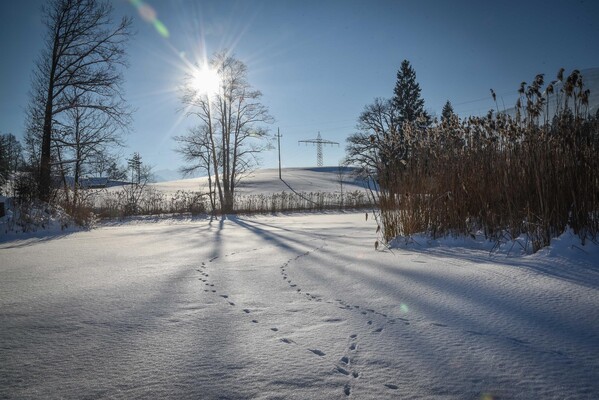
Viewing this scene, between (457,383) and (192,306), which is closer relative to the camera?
(457,383)

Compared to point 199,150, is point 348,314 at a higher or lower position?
lower

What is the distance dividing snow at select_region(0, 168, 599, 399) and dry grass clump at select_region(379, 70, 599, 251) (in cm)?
34

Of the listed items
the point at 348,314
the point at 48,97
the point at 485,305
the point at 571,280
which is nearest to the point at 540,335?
the point at 485,305

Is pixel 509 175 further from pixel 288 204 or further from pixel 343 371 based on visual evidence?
pixel 288 204

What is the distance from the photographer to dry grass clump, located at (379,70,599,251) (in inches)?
86.9

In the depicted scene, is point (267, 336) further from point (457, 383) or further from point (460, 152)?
point (460, 152)

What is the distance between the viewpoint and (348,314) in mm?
1226

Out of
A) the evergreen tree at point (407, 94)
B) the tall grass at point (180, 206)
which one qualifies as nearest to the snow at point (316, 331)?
the tall grass at point (180, 206)

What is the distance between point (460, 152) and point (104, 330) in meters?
3.56

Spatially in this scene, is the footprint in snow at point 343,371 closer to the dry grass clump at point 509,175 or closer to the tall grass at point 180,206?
the dry grass clump at point 509,175

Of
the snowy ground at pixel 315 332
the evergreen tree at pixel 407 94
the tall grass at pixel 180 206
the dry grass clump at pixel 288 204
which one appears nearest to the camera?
the snowy ground at pixel 315 332

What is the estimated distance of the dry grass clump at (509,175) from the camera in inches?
86.9

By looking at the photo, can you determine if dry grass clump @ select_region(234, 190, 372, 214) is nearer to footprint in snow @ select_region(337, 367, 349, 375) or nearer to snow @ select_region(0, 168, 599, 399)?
snow @ select_region(0, 168, 599, 399)

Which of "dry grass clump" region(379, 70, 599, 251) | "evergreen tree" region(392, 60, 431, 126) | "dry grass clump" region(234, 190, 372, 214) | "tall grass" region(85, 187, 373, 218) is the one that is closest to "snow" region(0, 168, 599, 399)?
"dry grass clump" region(379, 70, 599, 251)
